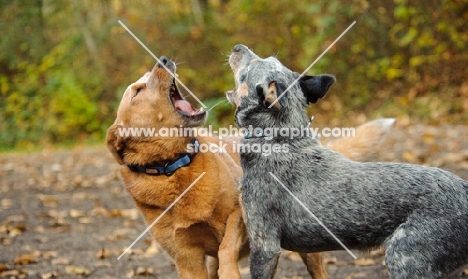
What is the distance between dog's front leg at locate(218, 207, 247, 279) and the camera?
15.0ft

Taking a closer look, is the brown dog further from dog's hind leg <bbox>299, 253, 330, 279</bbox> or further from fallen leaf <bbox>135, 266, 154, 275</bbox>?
fallen leaf <bbox>135, 266, 154, 275</bbox>

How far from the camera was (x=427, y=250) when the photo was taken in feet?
12.2

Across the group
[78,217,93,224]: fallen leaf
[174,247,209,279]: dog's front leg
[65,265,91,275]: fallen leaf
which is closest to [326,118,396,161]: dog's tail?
[174,247,209,279]: dog's front leg

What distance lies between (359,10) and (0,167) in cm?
1069

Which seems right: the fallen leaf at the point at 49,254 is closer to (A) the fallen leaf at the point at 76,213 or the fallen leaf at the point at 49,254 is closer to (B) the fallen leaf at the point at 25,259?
(B) the fallen leaf at the point at 25,259

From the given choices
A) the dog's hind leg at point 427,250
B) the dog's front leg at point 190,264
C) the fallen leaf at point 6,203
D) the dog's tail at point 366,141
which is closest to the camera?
the dog's hind leg at point 427,250

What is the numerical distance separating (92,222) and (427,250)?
21.1ft

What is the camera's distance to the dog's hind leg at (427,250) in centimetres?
372

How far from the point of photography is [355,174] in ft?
13.7

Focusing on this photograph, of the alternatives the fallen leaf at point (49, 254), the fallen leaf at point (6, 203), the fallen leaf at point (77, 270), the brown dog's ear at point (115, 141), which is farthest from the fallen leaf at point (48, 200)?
the brown dog's ear at point (115, 141)

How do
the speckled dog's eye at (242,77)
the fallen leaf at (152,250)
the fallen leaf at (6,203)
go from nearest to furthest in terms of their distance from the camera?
the speckled dog's eye at (242,77), the fallen leaf at (152,250), the fallen leaf at (6,203)

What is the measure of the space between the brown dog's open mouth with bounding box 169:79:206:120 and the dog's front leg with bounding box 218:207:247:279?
926mm

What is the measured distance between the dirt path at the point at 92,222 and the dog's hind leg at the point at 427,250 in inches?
60.5

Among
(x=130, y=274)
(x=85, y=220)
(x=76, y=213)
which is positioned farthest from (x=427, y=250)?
(x=76, y=213)
